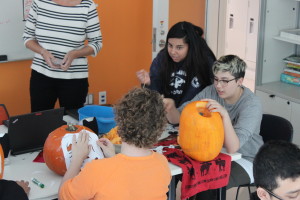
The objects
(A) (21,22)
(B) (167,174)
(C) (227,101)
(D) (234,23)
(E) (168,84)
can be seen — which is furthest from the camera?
(D) (234,23)

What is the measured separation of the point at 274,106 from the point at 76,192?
8.66ft

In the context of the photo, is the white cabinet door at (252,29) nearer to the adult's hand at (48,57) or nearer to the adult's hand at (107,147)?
the adult's hand at (48,57)

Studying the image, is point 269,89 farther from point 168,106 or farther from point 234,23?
point 234,23

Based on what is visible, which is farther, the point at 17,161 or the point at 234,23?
the point at 234,23

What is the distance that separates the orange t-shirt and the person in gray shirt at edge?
2.33 feet

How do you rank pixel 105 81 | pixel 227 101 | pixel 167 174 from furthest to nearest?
pixel 105 81, pixel 227 101, pixel 167 174

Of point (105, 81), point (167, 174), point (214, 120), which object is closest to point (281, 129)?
point (214, 120)

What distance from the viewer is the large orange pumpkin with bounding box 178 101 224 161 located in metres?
2.45

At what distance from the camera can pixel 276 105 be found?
13.9ft

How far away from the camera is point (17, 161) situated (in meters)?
2.55

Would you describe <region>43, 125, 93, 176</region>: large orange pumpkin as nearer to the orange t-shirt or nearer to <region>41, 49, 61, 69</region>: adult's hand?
the orange t-shirt

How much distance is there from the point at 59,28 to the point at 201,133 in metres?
1.52

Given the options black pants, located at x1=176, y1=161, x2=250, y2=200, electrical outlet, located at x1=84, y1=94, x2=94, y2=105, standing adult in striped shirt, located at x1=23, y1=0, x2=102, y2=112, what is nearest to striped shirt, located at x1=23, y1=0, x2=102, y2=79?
standing adult in striped shirt, located at x1=23, y1=0, x2=102, y2=112

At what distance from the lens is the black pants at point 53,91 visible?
11.8 feet
